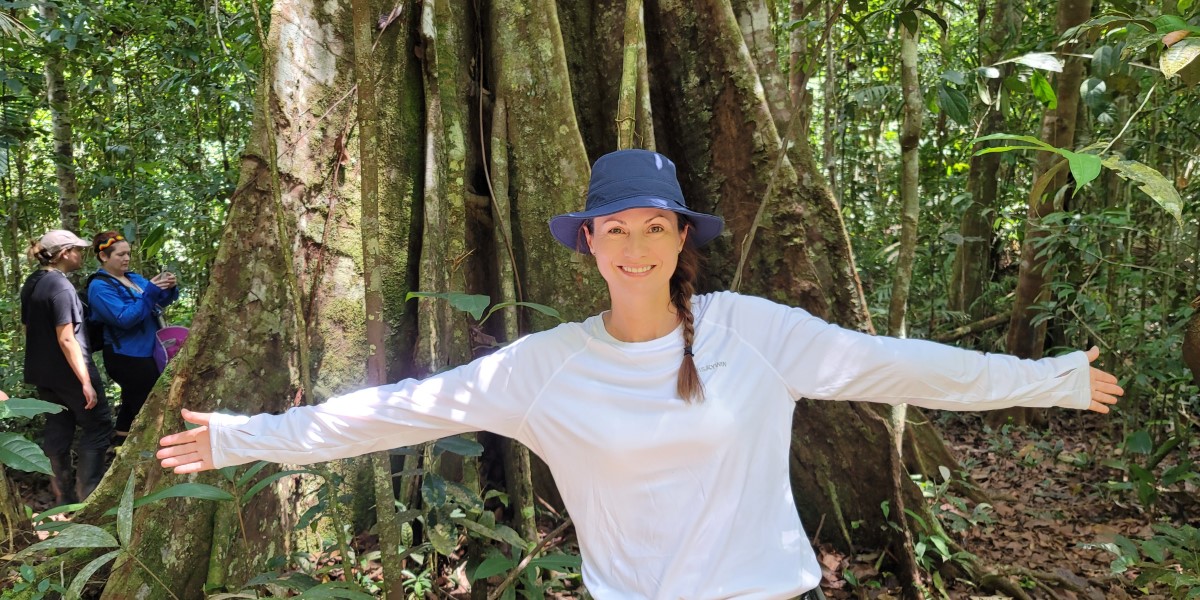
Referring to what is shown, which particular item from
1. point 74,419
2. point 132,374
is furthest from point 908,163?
point 74,419

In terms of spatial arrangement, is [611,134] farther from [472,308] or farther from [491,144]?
[472,308]

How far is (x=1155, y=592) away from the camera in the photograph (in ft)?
9.97

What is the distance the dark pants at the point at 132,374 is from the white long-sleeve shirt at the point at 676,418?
3.39 m

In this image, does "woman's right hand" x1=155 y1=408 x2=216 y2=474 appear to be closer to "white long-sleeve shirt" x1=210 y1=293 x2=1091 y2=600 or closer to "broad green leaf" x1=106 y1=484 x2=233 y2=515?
"white long-sleeve shirt" x1=210 y1=293 x2=1091 y2=600

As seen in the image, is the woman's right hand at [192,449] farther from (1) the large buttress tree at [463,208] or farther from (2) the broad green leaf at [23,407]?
(1) the large buttress tree at [463,208]

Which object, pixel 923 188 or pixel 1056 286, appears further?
pixel 923 188

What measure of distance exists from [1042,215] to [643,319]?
185 inches

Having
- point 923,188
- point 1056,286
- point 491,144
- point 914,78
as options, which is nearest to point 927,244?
point 923,188

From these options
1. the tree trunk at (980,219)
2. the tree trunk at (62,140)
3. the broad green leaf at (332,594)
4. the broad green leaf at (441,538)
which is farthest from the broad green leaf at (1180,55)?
the tree trunk at (62,140)

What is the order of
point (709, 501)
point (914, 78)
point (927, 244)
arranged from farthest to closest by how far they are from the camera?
point (927, 244) → point (914, 78) → point (709, 501)

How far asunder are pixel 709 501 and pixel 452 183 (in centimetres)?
190

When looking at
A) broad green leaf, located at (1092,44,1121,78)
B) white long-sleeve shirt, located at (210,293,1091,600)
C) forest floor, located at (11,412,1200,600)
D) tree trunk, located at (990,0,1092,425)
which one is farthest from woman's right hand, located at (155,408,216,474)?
tree trunk, located at (990,0,1092,425)

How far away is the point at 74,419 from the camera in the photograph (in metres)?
4.42

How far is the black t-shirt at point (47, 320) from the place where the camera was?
4.14 meters
